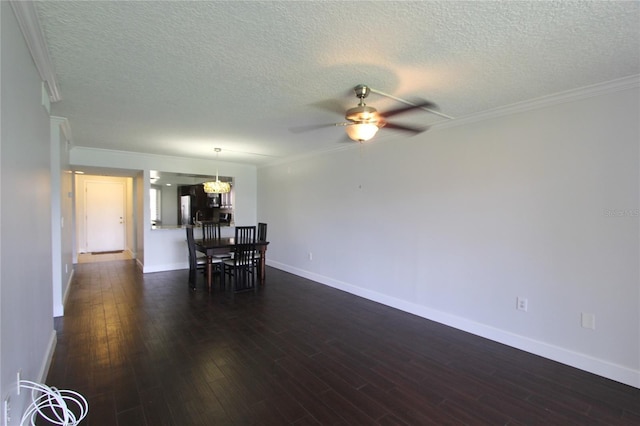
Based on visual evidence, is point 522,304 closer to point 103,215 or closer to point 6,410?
point 6,410

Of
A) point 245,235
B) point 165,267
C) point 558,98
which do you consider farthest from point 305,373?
point 165,267

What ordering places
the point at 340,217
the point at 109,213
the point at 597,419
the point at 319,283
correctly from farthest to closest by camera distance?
the point at 109,213 < the point at 319,283 < the point at 340,217 < the point at 597,419

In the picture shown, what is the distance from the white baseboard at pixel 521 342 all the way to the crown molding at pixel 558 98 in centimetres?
217

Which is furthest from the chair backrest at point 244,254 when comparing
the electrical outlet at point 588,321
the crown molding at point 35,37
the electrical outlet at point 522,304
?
the electrical outlet at point 588,321

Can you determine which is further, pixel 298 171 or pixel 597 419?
pixel 298 171

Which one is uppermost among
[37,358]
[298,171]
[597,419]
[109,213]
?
[298,171]

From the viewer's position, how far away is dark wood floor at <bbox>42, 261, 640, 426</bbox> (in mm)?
1966

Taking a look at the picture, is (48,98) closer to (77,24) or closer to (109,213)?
(77,24)

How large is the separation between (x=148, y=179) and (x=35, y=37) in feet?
14.2

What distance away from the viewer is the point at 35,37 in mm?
1734

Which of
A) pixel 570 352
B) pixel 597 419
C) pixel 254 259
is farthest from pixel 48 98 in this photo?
pixel 570 352

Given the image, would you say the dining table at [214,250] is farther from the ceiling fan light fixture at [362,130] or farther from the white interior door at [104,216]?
the white interior door at [104,216]

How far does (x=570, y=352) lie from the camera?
2590 mm

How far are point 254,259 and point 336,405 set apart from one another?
3.29 meters
